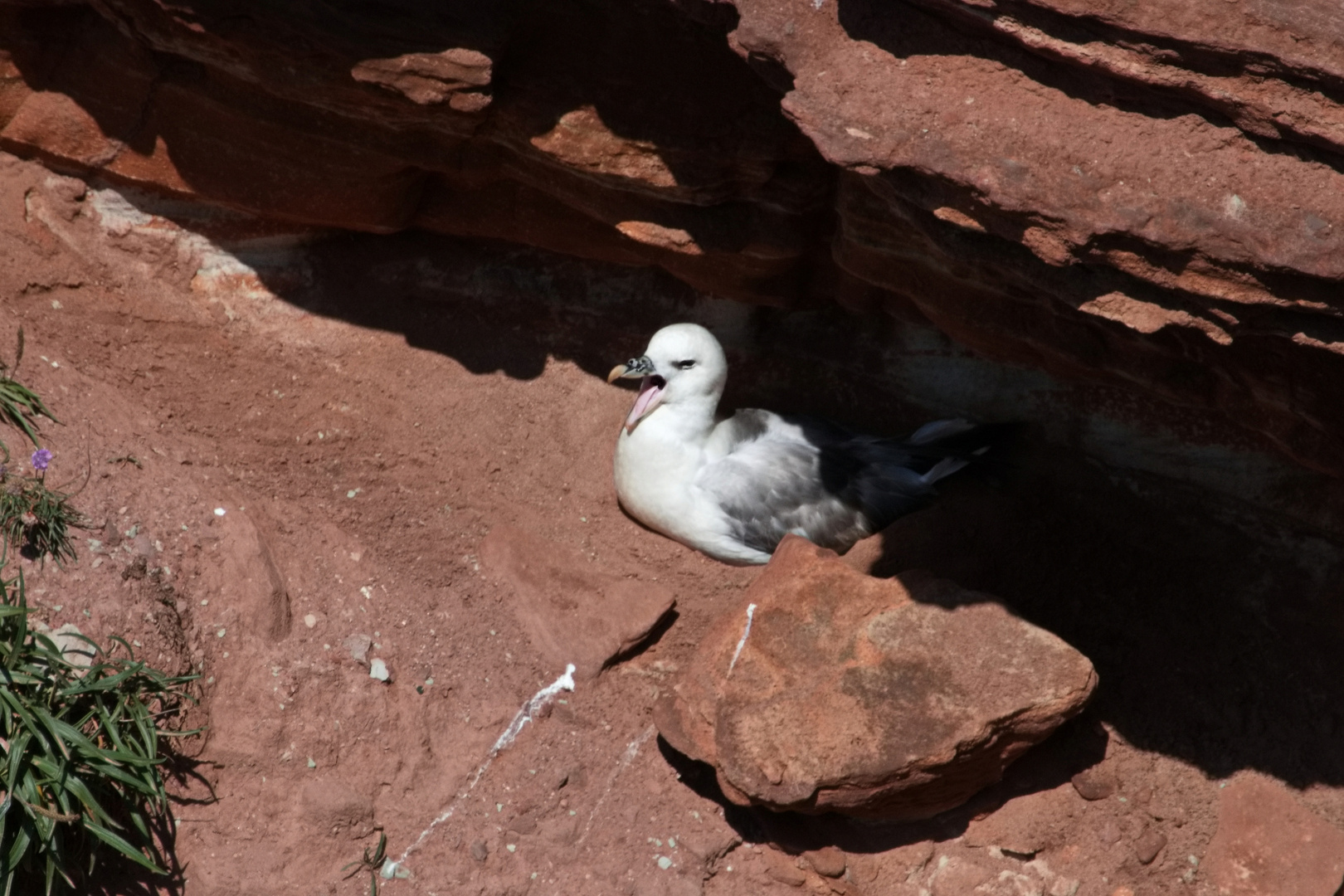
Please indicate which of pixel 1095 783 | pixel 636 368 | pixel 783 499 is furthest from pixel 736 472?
pixel 1095 783

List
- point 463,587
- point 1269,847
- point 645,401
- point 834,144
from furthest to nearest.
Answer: point 645,401 → point 463,587 → point 1269,847 → point 834,144

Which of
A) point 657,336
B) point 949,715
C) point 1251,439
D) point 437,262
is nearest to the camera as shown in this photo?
point 949,715

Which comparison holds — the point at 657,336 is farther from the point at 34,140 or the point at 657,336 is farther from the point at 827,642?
the point at 34,140

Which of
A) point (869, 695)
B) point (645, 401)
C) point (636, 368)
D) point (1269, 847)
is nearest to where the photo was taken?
point (869, 695)

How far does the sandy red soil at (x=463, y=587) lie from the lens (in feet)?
12.6

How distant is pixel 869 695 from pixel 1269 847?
148 centimetres

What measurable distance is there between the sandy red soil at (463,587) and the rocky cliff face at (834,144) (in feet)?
1.29

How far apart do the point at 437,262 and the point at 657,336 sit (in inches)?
44.5

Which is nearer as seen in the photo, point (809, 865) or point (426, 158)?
point (809, 865)

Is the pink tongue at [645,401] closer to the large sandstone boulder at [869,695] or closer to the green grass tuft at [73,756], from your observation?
the large sandstone boulder at [869,695]

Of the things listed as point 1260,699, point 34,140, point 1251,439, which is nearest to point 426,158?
point 34,140

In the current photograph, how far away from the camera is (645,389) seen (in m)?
4.80

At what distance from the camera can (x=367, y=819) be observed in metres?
3.81

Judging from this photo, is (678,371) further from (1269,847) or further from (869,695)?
(1269,847)
